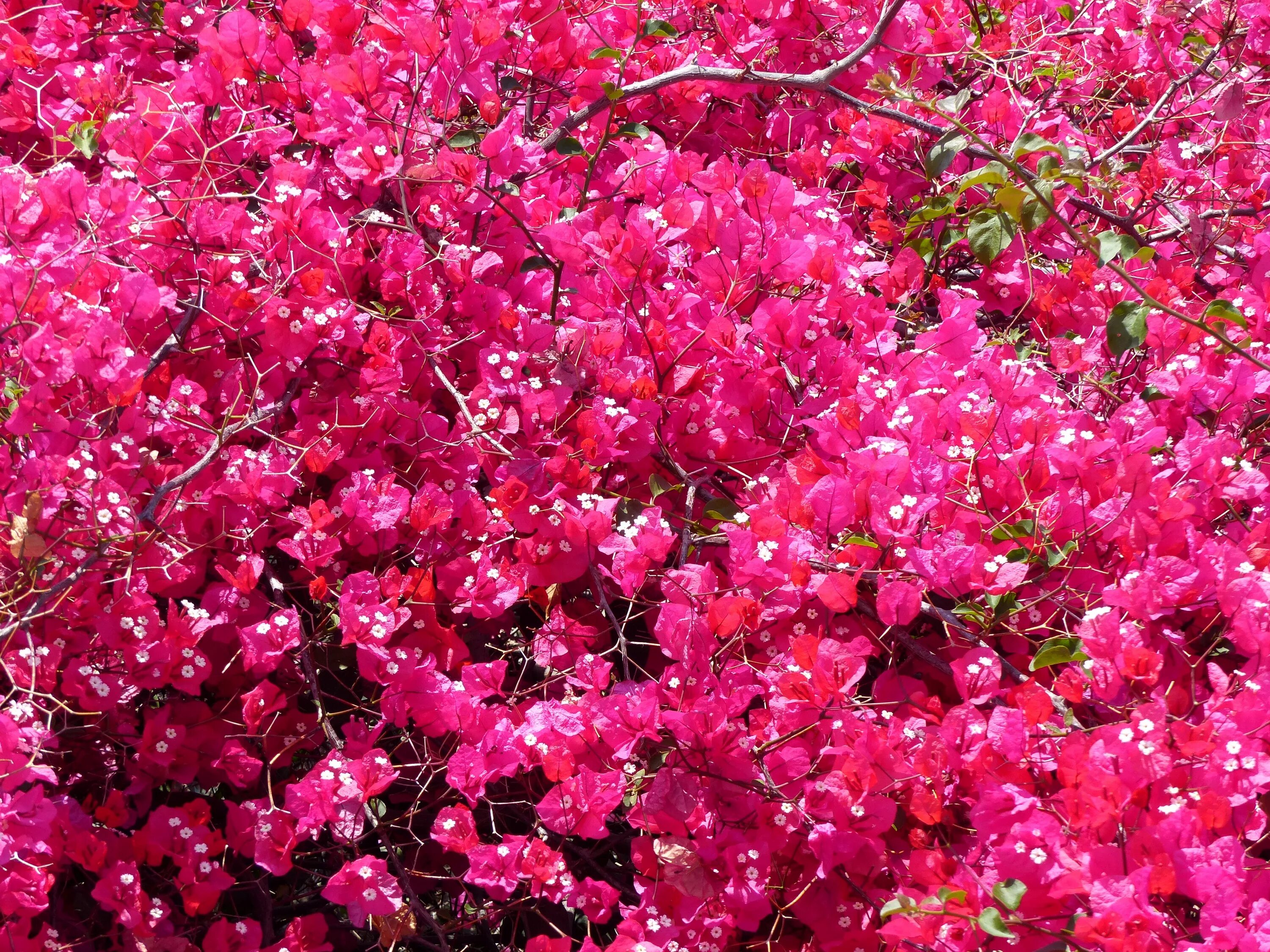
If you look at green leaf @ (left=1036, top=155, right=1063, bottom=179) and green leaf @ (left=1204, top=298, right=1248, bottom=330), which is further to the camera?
green leaf @ (left=1036, top=155, right=1063, bottom=179)

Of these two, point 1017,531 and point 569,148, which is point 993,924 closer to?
point 1017,531

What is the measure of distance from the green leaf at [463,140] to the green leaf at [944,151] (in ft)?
2.61

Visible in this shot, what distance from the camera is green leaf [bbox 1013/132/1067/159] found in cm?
145

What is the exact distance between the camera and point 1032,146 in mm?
1482

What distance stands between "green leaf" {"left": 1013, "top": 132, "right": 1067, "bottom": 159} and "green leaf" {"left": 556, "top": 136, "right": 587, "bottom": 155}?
718 mm

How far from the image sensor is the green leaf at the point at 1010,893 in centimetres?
118

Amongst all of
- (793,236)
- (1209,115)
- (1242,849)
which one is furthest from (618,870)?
(1209,115)

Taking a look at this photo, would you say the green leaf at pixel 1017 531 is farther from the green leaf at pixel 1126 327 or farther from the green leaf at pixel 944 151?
the green leaf at pixel 944 151

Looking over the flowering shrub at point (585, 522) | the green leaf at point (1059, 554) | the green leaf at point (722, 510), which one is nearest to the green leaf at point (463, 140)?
the flowering shrub at point (585, 522)

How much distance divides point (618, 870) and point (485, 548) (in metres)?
0.56

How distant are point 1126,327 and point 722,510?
68cm

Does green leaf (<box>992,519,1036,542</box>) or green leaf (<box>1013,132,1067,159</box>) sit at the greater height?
green leaf (<box>1013,132,1067,159</box>)

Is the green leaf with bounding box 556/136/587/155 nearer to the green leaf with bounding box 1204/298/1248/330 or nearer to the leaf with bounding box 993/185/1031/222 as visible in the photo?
the leaf with bounding box 993/185/1031/222

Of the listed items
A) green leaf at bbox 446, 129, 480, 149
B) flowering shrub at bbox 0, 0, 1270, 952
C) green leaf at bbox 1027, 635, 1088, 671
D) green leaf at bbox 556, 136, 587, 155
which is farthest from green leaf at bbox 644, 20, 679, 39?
green leaf at bbox 1027, 635, 1088, 671
